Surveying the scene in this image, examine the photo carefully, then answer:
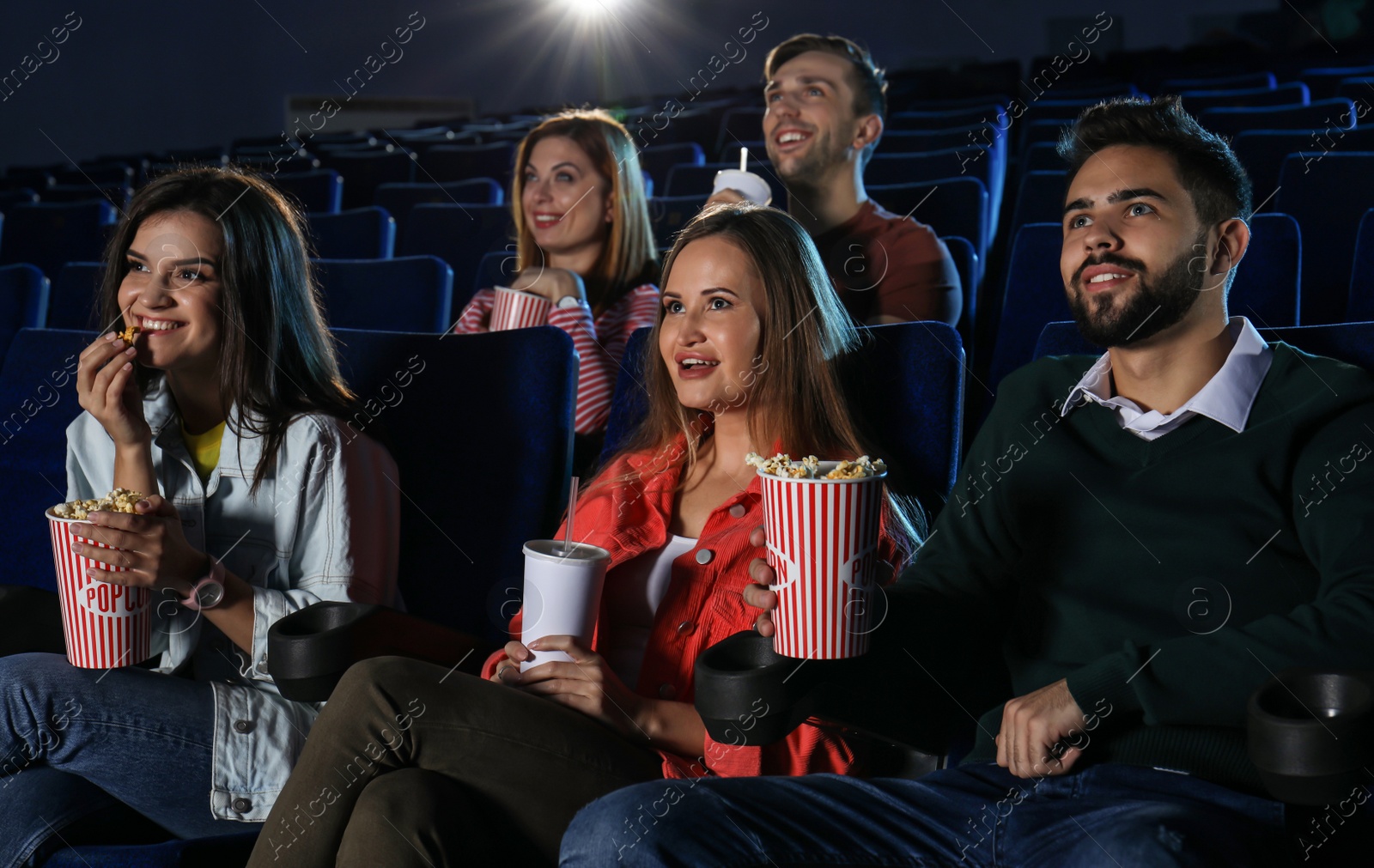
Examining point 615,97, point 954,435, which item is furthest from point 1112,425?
point 615,97

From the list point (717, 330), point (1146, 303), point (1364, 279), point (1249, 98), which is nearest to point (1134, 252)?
point (1146, 303)

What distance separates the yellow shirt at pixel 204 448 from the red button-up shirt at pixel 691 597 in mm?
392

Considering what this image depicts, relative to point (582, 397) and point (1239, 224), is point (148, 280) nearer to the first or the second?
point (582, 397)

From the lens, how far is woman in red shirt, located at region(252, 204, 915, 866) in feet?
→ 3.30

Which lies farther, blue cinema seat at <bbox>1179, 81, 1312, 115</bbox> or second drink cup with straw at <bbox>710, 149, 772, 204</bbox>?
blue cinema seat at <bbox>1179, 81, 1312, 115</bbox>

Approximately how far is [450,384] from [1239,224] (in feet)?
3.07

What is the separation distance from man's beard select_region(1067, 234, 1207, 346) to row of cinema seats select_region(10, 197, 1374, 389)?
551mm

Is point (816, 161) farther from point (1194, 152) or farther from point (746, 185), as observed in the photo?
point (1194, 152)

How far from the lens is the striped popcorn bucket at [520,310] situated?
1.77 metres

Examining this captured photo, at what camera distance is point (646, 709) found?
1.12 metres

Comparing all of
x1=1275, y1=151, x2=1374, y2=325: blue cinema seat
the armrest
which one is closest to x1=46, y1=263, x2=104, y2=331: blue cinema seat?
the armrest

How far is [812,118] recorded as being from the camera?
217cm

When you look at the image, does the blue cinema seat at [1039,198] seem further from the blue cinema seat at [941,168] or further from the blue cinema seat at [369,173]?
the blue cinema seat at [369,173]

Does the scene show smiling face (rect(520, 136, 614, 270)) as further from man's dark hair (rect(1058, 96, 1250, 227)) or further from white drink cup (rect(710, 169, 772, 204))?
man's dark hair (rect(1058, 96, 1250, 227))
